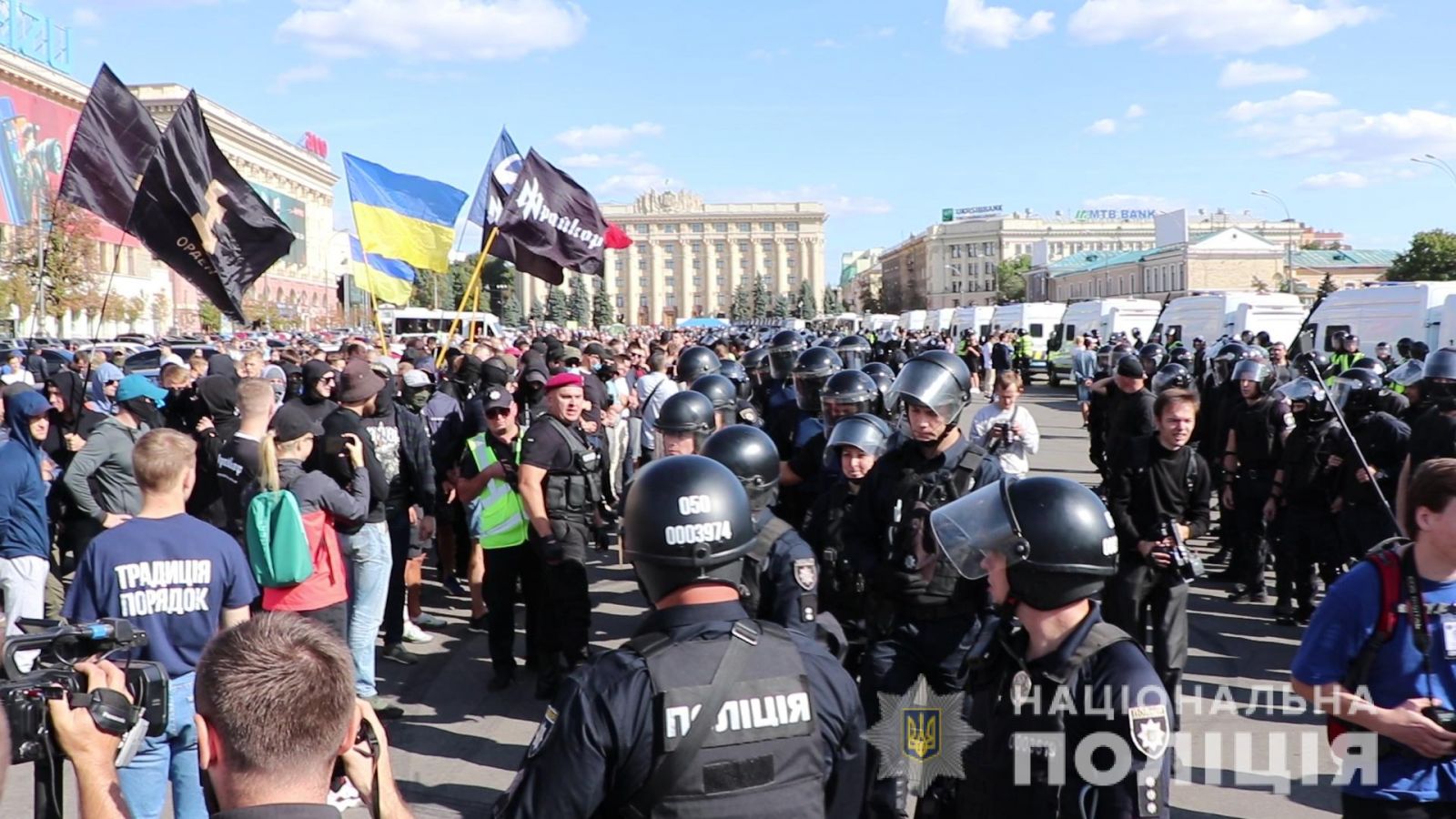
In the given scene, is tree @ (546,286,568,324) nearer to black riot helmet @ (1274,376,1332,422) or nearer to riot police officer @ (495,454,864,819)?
black riot helmet @ (1274,376,1332,422)

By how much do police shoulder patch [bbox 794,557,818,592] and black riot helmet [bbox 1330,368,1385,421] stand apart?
224 inches

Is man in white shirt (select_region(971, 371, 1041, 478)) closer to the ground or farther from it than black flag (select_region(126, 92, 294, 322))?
closer to the ground

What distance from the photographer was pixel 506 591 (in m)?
6.81

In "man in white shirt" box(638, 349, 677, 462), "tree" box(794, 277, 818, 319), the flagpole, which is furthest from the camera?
"tree" box(794, 277, 818, 319)

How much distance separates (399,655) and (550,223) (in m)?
8.07

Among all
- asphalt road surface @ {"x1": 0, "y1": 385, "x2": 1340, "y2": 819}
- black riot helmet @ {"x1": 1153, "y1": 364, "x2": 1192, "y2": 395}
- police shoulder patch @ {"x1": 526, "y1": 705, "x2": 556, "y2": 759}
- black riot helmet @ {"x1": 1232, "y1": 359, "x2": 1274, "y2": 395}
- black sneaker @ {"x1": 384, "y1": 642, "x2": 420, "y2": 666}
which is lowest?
asphalt road surface @ {"x1": 0, "y1": 385, "x2": 1340, "y2": 819}

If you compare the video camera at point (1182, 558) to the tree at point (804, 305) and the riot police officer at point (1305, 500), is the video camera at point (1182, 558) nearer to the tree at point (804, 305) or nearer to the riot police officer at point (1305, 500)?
the riot police officer at point (1305, 500)

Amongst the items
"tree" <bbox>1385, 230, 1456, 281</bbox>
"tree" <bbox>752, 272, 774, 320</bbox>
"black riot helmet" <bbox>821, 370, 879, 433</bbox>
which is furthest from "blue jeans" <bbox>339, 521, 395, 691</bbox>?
"tree" <bbox>752, 272, 774, 320</bbox>

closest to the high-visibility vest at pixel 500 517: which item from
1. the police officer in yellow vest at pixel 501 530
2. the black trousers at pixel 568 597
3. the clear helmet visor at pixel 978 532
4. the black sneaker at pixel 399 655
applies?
the police officer in yellow vest at pixel 501 530

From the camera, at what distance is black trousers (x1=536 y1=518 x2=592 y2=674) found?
6367 millimetres

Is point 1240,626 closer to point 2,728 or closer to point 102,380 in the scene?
point 2,728

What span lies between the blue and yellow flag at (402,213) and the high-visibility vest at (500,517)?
6.74 meters

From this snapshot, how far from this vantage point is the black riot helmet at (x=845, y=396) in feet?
20.7

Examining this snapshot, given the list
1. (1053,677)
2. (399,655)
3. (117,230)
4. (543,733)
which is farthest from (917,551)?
(117,230)
